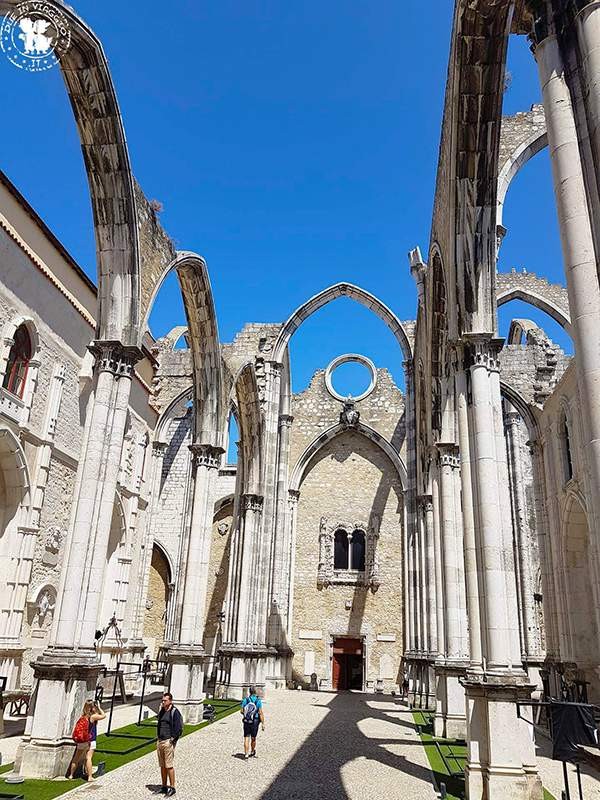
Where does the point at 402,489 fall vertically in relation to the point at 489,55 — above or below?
below

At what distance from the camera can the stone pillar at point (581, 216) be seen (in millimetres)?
4293

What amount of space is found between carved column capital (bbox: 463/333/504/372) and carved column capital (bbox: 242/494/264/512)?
1163 cm

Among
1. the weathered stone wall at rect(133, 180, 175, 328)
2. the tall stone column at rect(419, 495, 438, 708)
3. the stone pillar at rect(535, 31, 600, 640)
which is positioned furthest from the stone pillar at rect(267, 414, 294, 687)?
the stone pillar at rect(535, 31, 600, 640)

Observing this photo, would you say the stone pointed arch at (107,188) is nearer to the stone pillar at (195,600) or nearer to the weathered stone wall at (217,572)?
the stone pillar at (195,600)

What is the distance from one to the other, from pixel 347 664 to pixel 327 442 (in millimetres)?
8337

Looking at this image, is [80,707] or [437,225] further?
[437,225]

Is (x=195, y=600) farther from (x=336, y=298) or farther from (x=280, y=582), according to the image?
(x=336, y=298)

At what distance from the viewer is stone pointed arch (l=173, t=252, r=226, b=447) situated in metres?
14.2

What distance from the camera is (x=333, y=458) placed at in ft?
82.7

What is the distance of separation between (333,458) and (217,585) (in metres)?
6.77

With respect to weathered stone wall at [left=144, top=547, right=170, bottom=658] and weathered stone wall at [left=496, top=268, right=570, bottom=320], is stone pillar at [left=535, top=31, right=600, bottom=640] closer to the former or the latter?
weathered stone wall at [left=496, top=268, right=570, bottom=320]

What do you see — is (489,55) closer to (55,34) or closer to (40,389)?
(55,34)

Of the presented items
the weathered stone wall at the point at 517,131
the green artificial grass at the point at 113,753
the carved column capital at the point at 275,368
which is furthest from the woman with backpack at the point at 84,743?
the carved column capital at the point at 275,368

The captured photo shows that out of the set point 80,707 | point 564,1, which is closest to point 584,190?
point 564,1
